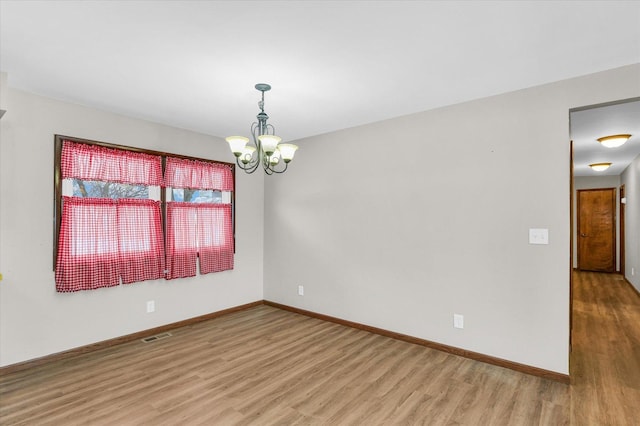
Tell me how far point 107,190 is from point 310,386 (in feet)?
9.64

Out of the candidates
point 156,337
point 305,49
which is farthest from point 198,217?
point 305,49

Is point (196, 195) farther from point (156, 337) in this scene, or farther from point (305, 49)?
point (305, 49)

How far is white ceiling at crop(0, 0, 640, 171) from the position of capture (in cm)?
184

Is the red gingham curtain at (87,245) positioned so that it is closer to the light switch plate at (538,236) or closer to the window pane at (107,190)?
the window pane at (107,190)

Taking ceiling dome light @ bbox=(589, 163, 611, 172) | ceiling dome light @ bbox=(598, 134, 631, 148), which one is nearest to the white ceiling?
ceiling dome light @ bbox=(598, 134, 631, 148)

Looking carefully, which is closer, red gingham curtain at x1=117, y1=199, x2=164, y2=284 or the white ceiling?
the white ceiling

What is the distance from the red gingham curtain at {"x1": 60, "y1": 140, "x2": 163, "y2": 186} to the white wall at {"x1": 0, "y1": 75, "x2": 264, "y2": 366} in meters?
0.13

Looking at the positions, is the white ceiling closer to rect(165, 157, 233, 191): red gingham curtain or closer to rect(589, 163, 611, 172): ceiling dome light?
rect(165, 157, 233, 191): red gingham curtain

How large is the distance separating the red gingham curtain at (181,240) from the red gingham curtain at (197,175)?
0.94 feet

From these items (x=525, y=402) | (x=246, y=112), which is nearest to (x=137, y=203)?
(x=246, y=112)

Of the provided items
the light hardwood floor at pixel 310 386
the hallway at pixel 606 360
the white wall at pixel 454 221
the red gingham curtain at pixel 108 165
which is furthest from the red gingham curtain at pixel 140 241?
the hallway at pixel 606 360

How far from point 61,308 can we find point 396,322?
3.51 meters

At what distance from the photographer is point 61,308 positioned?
314cm

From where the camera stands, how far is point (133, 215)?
363cm
